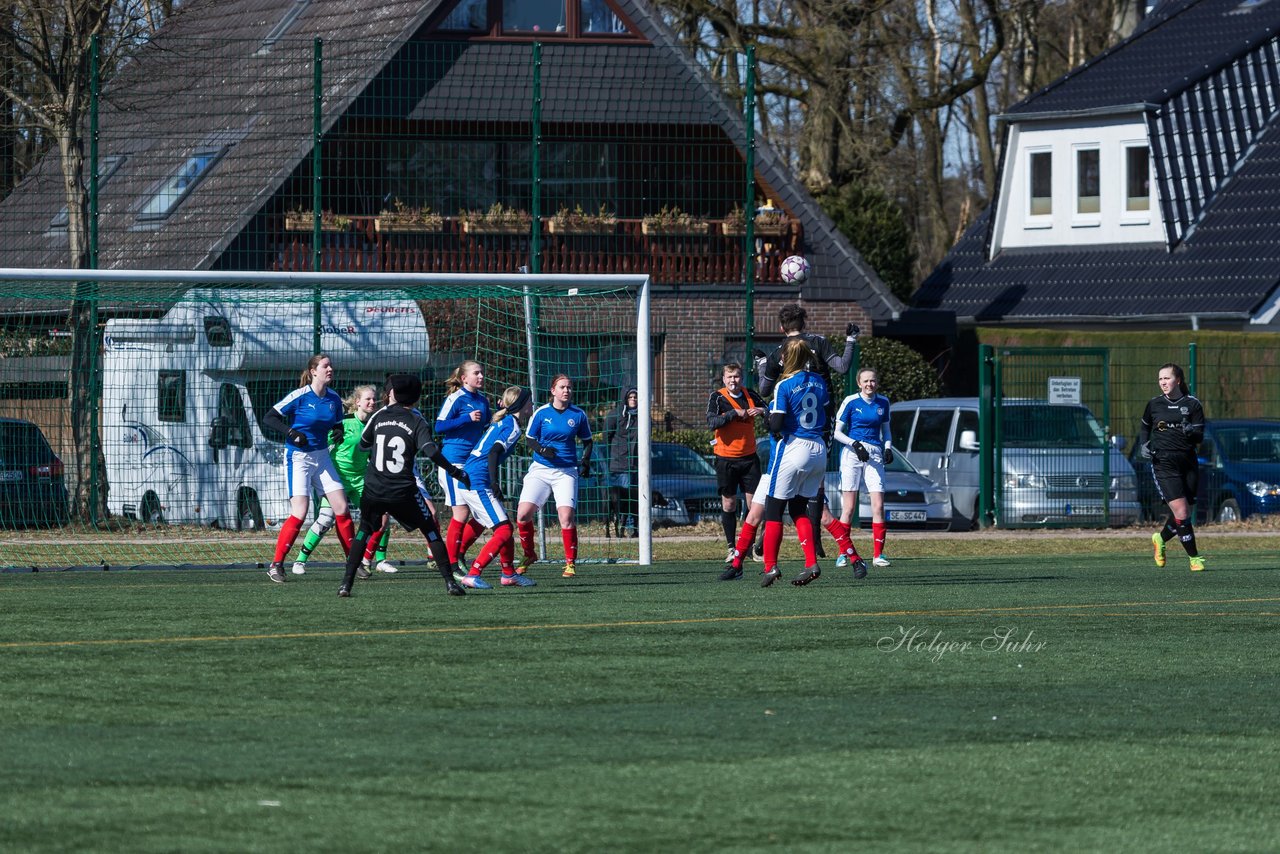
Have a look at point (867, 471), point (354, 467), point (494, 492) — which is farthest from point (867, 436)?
point (354, 467)

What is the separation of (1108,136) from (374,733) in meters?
30.8

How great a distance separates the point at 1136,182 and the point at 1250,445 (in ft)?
40.4

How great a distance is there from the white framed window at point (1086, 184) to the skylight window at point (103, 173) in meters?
20.5

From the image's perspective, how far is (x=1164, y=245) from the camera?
3603cm

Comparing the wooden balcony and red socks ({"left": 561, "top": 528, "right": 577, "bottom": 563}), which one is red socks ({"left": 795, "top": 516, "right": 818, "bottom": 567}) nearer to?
red socks ({"left": 561, "top": 528, "right": 577, "bottom": 563})

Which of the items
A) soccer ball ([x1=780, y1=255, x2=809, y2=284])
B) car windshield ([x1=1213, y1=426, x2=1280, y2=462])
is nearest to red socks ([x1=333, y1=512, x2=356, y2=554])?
soccer ball ([x1=780, y1=255, x2=809, y2=284])

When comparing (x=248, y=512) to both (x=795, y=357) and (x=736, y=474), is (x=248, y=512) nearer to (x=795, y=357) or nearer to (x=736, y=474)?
(x=736, y=474)

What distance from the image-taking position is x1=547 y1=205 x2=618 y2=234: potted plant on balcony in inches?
1032

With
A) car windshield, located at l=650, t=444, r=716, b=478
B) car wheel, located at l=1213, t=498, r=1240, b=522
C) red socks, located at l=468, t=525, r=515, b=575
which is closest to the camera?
red socks, located at l=468, t=525, r=515, b=575

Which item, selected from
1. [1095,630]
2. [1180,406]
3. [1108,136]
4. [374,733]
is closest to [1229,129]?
[1108,136]

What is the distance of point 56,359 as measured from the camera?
2112cm

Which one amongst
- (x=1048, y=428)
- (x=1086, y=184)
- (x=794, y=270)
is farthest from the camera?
(x=1086, y=184)

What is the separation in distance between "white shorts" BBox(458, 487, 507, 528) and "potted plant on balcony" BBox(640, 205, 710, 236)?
12.1m

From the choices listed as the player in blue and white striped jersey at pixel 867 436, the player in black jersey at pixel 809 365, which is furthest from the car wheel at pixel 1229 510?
the player in black jersey at pixel 809 365
